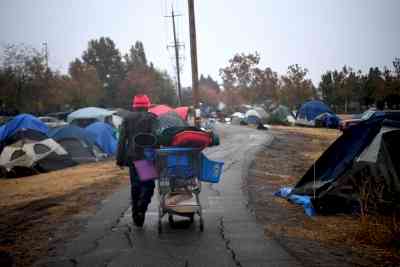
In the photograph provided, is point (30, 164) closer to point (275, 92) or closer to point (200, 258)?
point (200, 258)

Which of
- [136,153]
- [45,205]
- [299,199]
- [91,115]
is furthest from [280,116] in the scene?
[136,153]

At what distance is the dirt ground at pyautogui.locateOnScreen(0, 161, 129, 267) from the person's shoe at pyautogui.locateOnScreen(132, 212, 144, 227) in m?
1.01

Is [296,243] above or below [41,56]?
below

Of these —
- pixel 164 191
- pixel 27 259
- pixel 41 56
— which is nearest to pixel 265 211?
pixel 164 191

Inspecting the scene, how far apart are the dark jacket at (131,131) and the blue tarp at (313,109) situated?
37941mm

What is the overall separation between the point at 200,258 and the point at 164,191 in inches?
57.8

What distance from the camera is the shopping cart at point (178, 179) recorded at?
22.4ft

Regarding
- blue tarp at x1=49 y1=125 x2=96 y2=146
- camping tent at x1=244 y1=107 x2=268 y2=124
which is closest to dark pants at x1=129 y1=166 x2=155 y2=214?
blue tarp at x1=49 y1=125 x2=96 y2=146

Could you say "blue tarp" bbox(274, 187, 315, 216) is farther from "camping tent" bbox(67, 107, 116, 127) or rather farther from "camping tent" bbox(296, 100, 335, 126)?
"camping tent" bbox(296, 100, 335, 126)

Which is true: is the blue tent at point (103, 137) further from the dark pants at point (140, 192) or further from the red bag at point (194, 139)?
the red bag at point (194, 139)

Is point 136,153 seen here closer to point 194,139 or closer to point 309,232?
point 194,139

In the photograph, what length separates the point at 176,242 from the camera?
21.6 feet

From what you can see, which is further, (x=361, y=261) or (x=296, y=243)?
(x=296, y=243)

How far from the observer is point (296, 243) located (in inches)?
259
